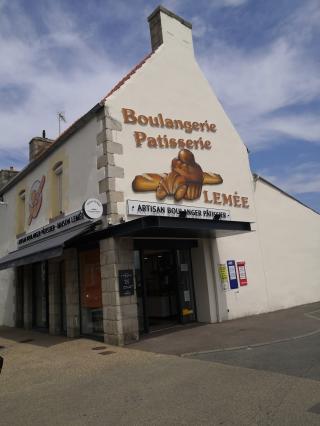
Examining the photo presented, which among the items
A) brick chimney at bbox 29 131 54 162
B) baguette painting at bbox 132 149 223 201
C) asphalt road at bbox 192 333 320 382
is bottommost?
asphalt road at bbox 192 333 320 382

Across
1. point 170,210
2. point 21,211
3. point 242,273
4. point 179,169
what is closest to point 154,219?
point 170,210

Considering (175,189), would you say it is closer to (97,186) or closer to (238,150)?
(97,186)

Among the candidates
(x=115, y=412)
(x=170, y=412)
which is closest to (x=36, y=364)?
(x=115, y=412)

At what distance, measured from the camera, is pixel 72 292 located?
1184 cm

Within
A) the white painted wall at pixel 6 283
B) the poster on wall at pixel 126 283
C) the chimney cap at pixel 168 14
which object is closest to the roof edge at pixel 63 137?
the white painted wall at pixel 6 283

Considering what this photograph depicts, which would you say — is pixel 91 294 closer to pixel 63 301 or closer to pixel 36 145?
pixel 63 301

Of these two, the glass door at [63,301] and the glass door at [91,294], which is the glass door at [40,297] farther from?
the glass door at [91,294]

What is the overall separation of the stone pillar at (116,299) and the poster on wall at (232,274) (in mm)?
4241

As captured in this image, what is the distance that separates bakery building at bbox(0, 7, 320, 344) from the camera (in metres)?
10.2

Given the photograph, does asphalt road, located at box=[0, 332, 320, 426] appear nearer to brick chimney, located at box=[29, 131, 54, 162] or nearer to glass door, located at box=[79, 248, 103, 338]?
glass door, located at box=[79, 248, 103, 338]

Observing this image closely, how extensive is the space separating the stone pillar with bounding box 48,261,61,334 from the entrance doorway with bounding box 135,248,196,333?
9.67 feet

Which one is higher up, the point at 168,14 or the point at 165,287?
the point at 168,14

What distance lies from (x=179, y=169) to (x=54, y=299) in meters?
5.89

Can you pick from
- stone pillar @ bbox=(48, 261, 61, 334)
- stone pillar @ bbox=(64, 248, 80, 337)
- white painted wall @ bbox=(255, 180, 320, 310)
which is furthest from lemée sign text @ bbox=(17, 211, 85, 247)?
white painted wall @ bbox=(255, 180, 320, 310)
